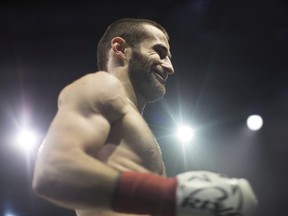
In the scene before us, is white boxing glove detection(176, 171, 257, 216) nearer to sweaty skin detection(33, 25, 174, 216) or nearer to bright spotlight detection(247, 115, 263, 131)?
sweaty skin detection(33, 25, 174, 216)

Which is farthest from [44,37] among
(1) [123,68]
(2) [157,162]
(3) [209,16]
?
(2) [157,162]

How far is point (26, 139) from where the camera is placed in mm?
4730

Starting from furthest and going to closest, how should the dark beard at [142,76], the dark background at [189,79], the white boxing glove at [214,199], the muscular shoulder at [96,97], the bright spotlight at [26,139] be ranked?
the bright spotlight at [26,139]
the dark background at [189,79]
the dark beard at [142,76]
the muscular shoulder at [96,97]
the white boxing glove at [214,199]

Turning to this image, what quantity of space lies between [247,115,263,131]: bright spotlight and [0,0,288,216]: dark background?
0.19 ft

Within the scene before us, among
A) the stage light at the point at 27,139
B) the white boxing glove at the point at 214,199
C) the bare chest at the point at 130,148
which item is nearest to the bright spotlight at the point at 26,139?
the stage light at the point at 27,139

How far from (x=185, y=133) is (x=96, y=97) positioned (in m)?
4.04

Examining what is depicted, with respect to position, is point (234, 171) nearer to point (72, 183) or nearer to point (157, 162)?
point (157, 162)

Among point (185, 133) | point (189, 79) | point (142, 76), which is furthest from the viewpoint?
point (185, 133)

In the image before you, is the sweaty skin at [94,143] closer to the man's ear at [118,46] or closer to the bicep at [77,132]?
the bicep at [77,132]

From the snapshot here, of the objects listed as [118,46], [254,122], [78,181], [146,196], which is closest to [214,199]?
[146,196]

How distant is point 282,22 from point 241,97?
3.67 ft

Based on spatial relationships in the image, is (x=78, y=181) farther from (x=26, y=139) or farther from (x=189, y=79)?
(x=26, y=139)

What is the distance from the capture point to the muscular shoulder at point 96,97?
3.22 ft

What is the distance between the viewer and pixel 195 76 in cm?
436
